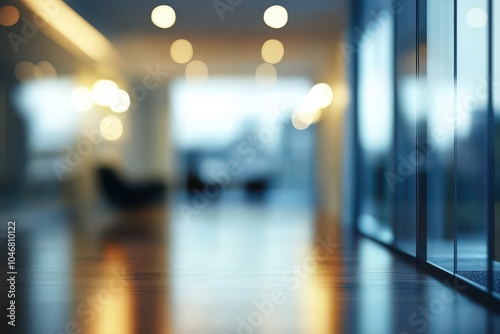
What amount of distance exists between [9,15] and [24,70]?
1.27 metres

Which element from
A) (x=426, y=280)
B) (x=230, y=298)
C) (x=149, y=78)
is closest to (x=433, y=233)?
(x=426, y=280)

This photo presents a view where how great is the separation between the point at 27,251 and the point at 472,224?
4.13m

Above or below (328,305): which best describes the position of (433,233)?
above

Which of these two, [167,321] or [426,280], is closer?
[167,321]

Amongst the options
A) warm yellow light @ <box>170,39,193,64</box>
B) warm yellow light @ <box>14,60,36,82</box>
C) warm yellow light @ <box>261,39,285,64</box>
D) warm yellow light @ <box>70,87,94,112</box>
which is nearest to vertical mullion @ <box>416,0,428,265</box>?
warm yellow light @ <box>261,39,285,64</box>

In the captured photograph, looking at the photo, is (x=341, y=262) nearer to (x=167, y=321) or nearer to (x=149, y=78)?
(x=167, y=321)

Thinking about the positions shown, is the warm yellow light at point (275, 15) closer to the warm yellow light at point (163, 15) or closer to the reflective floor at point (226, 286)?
the warm yellow light at point (163, 15)

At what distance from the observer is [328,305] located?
370 centimetres

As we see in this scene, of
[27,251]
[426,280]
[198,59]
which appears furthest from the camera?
[198,59]

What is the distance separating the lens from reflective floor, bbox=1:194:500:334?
10.7ft

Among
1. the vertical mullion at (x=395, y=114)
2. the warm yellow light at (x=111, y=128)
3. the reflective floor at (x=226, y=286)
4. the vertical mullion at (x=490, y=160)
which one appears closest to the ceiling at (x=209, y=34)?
the warm yellow light at (x=111, y=128)

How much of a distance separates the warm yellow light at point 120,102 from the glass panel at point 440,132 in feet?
23.5

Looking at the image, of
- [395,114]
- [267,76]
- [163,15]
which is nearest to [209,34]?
[267,76]

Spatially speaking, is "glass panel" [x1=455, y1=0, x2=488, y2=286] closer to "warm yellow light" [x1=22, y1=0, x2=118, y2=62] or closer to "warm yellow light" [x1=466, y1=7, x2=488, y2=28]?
"warm yellow light" [x1=466, y1=7, x2=488, y2=28]
